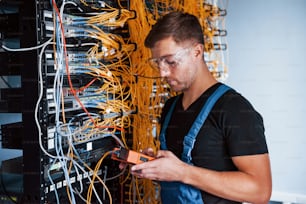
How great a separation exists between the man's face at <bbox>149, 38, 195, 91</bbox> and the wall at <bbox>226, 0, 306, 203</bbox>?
1884 mm

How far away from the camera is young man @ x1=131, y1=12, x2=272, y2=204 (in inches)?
46.0

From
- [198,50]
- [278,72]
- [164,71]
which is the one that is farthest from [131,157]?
[278,72]

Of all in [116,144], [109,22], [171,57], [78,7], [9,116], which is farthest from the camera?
[9,116]

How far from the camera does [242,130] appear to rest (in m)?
1.17

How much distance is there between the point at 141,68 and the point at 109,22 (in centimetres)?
30

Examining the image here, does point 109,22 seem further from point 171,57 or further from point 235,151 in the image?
point 235,151

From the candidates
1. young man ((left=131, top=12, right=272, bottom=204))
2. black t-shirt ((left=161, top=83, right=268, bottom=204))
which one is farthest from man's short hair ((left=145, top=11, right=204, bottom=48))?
black t-shirt ((left=161, top=83, right=268, bottom=204))

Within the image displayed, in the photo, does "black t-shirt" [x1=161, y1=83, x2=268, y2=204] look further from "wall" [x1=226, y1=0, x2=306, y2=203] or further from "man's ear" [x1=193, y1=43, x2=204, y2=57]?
"wall" [x1=226, y1=0, x2=306, y2=203]

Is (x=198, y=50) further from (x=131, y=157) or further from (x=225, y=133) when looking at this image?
(x=131, y=157)

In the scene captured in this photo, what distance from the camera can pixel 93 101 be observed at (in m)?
1.59

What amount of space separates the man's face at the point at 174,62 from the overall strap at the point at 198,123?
4.9 inches

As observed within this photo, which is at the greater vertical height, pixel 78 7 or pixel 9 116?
pixel 78 7

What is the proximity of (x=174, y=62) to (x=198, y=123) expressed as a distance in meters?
0.24

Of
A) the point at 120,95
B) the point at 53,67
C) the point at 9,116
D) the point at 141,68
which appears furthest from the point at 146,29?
the point at 9,116
